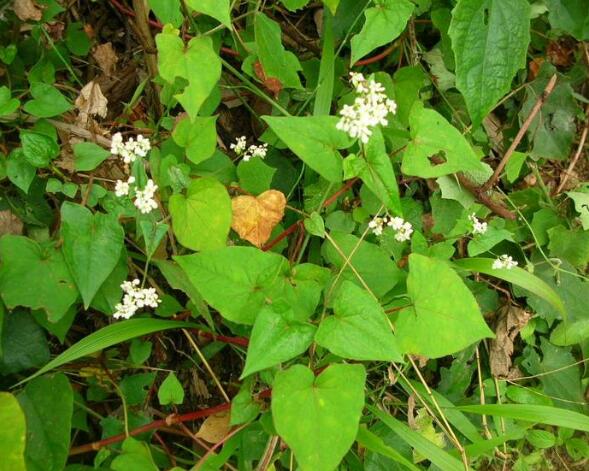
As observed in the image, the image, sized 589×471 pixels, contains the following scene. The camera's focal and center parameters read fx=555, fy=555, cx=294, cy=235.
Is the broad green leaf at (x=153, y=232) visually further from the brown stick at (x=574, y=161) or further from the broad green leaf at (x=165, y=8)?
the brown stick at (x=574, y=161)

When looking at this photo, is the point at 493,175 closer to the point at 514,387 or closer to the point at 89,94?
the point at 514,387

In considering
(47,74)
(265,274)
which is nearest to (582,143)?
(265,274)

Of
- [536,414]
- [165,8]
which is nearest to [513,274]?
[536,414]

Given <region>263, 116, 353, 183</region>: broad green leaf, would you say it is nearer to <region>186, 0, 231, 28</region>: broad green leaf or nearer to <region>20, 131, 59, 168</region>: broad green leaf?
<region>186, 0, 231, 28</region>: broad green leaf

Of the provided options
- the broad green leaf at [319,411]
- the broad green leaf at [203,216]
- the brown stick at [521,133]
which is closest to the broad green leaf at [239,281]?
the broad green leaf at [203,216]

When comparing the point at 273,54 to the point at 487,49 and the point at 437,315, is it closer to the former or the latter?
the point at 487,49

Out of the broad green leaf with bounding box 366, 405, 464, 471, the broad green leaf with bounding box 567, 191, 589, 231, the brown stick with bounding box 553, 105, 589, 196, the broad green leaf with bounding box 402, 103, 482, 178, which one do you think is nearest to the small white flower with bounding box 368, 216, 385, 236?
the broad green leaf with bounding box 402, 103, 482, 178
